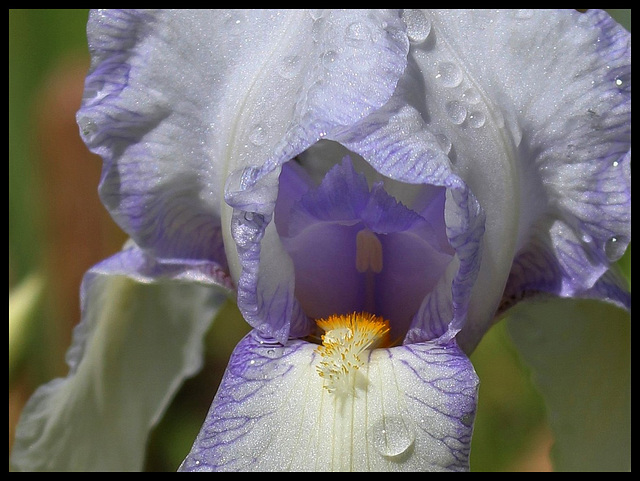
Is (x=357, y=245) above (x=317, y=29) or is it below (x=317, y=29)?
below

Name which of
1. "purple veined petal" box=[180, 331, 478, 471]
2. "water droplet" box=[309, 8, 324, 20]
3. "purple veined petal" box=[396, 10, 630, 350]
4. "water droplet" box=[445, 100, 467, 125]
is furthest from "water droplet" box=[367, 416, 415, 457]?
"water droplet" box=[309, 8, 324, 20]

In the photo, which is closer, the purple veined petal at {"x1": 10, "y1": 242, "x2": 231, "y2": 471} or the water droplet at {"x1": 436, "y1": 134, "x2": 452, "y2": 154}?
the water droplet at {"x1": 436, "y1": 134, "x2": 452, "y2": 154}

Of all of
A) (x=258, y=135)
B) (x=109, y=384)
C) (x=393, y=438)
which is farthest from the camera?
(x=109, y=384)

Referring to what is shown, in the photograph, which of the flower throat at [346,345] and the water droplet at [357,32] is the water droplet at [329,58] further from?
the flower throat at [346,345]

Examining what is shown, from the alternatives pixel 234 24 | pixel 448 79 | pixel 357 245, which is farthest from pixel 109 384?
pixel 448 79

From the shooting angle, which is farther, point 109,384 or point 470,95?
point 109,384

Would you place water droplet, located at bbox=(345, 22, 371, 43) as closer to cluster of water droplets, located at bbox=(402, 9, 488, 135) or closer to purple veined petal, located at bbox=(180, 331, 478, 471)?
cluster of water droplets, located at bbox=(402, 9, 488, 135)

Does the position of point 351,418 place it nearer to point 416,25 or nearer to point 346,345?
point 346,345
